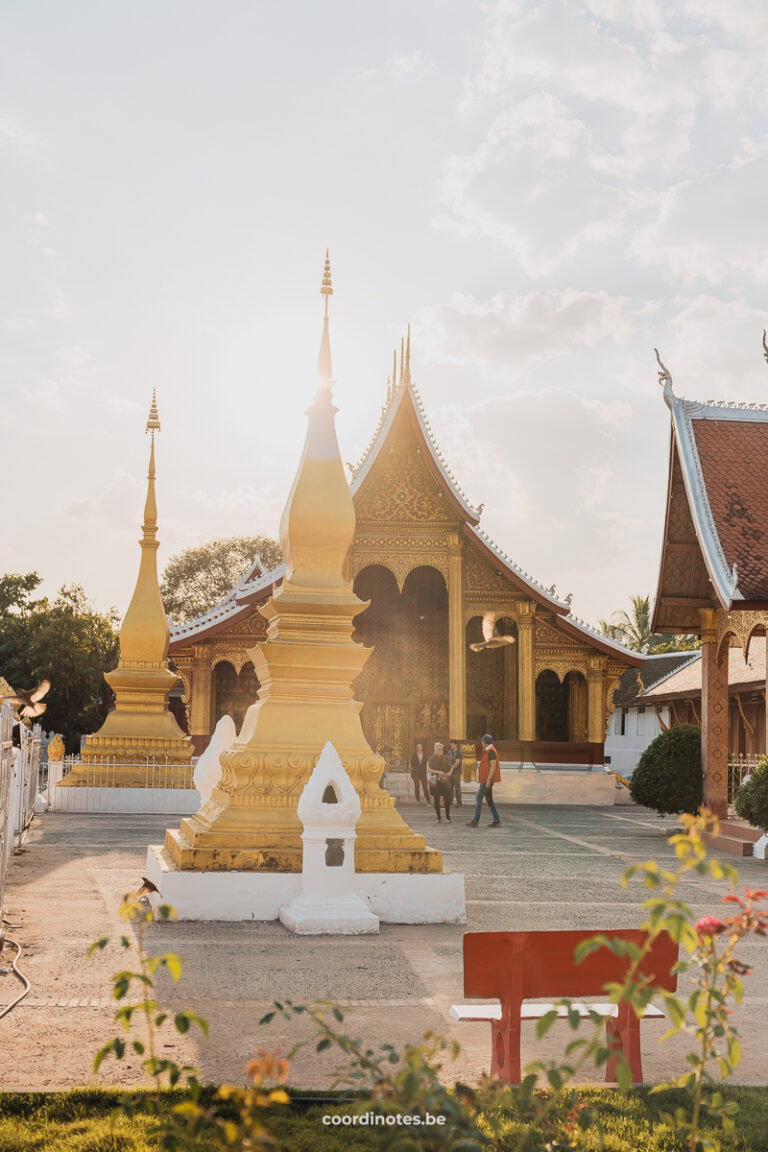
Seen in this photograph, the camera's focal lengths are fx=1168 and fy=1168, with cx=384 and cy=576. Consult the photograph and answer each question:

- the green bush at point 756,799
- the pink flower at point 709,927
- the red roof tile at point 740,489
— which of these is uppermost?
the red roof tile at point 740,489

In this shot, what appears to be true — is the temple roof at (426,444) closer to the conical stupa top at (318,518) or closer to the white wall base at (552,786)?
the white wall base at (552,786)

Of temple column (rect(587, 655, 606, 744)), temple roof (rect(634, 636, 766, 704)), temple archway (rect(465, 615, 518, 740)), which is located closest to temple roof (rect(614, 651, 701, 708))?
temple roof (rect(634, 636, 766, 704))

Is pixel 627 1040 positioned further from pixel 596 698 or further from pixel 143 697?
pixel 596 698

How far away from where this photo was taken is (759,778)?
13383 mm

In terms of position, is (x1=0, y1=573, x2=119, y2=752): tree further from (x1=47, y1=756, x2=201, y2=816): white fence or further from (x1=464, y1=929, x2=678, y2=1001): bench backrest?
(x1=464, y1=929, x2=678, y2=1001): bench backrest

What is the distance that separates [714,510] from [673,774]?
13.2ft

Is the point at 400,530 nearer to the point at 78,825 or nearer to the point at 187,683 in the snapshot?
the point at 187,683

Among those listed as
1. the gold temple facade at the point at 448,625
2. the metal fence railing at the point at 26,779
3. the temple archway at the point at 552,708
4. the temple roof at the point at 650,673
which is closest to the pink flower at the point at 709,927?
the metal fence railing at the point at 26,779

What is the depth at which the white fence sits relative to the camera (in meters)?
19.0

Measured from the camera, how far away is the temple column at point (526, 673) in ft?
81.5

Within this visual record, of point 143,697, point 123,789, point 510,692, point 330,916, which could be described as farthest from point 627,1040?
point 510,692

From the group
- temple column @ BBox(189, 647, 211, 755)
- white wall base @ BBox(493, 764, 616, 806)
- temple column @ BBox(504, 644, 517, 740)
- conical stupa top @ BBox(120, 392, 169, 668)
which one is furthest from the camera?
temple column @ BBox(504, 644, 517, 740)

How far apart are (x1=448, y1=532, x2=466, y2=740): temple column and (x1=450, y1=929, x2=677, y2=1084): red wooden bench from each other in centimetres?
1993

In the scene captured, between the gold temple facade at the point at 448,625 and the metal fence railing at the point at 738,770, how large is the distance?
765 cm
